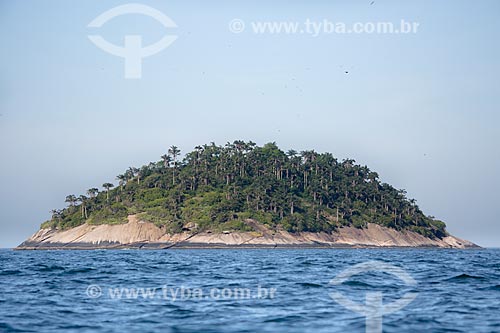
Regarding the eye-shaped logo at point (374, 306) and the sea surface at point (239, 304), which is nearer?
the sea surface at point (239, 304)

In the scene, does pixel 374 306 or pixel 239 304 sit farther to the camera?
pixel 239 304

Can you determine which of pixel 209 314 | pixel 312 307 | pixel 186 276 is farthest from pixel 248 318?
pixel 186 276

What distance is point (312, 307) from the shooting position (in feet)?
89.8

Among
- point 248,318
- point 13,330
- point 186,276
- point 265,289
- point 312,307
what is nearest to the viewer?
point 13,330

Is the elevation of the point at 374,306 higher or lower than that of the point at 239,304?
lower

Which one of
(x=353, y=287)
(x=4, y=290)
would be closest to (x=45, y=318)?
(x=4, y=290)

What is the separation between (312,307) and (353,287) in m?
7.86

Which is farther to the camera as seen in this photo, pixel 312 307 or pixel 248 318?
pixel 312 307

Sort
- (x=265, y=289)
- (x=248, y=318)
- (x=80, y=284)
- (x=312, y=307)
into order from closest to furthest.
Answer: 1. (x=248, y=318)
2. (x=312, y=307)
3. (x=265, y=289)
4. (x=80, y=284)

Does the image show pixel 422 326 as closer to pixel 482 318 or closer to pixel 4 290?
pixel 482 318

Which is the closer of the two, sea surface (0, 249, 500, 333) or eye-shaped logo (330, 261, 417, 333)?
sea surface (0, 249, 500, 333)

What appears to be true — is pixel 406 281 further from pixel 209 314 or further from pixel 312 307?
pixel 209 314

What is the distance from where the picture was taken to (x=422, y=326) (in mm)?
23109

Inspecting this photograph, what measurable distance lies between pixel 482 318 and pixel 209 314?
10519mm
